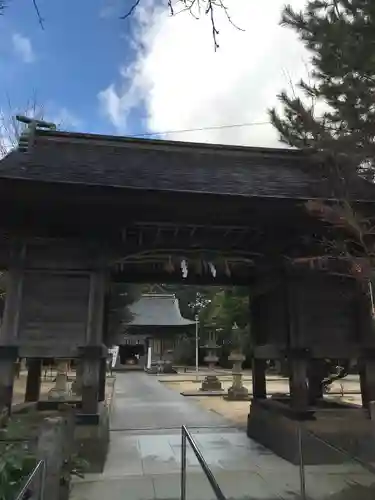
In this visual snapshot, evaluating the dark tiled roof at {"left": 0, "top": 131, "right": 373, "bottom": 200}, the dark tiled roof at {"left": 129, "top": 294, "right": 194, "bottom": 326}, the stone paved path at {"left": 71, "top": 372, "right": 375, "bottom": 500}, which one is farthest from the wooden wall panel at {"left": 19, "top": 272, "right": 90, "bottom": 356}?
the dark tiled roof at {"left": 129, "top": 294, "right": 194, "bottom": 326}

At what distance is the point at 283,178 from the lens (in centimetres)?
581

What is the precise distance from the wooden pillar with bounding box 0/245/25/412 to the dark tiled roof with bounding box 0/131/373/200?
109 cm

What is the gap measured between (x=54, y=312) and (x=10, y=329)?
19.6 inches

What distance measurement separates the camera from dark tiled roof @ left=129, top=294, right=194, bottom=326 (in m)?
32.0

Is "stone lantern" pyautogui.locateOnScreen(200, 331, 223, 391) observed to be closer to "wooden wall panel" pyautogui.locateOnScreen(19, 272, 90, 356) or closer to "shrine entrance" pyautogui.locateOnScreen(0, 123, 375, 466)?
"shrine entrance" pyautogui.locateOnScreen(0, 123, 375, 466)

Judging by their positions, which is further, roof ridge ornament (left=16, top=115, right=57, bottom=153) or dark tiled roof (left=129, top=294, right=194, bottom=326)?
dark tiled roof (left=129, top=294, right=194, bottom=326)

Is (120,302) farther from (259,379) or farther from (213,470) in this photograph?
(213,470)

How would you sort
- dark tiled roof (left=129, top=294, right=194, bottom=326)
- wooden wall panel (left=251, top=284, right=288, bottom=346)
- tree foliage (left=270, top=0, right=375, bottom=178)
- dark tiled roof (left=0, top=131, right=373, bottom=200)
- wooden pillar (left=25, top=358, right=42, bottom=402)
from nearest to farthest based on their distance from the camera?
1. tree foliage (left=270, top=0, right=375, bottom=178)
2. dark tiled roof (left=0, top=131, right=373, bottom=200)
3. wooden wall panel (left=251, top=284, right=288, bottom=346)
4. wooden pillar (left=25, top=358, right=42, bottom=402)
5. dark tiled roof (left=129, top=294, right=194, bottom=326)

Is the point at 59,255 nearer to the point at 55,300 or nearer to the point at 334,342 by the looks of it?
the point at 55,300

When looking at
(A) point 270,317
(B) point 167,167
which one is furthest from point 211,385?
(B) point 167,167

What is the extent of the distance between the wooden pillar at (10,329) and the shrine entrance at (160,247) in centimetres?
1

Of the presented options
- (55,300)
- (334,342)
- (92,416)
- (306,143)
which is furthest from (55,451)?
(334,342)

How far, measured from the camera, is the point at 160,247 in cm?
564

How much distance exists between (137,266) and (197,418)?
452 cm
